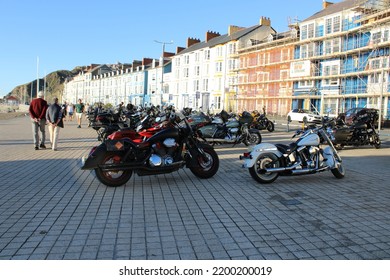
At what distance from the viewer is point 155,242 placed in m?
4.20

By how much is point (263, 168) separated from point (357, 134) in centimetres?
753

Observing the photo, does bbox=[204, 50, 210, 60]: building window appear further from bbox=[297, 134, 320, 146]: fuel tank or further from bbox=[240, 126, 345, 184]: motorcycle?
bbox=[297, 134, 320, 146]: fuel tank

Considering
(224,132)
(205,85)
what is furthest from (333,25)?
(224,132)

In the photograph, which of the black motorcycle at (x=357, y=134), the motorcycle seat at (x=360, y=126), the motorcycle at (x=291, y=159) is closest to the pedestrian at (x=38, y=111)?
the motorcycle at (x=291, y=159)

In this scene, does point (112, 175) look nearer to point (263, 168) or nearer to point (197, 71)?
point (263, 168)

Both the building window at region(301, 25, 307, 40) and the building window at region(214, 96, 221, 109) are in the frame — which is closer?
the building window at region(301, 25, 307, 40)

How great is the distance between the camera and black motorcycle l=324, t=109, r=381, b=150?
512 inches

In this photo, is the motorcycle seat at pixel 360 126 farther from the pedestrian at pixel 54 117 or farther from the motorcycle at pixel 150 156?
the pedestrian at pixel 54 117

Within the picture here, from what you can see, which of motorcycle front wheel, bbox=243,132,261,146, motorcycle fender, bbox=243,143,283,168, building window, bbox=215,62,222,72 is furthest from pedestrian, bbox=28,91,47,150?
building window, bbox=215,62,222,72

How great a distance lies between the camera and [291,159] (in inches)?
290

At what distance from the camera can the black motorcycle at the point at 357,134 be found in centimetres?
1300

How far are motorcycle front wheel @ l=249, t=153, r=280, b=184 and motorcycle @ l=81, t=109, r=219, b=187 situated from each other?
0.92m
